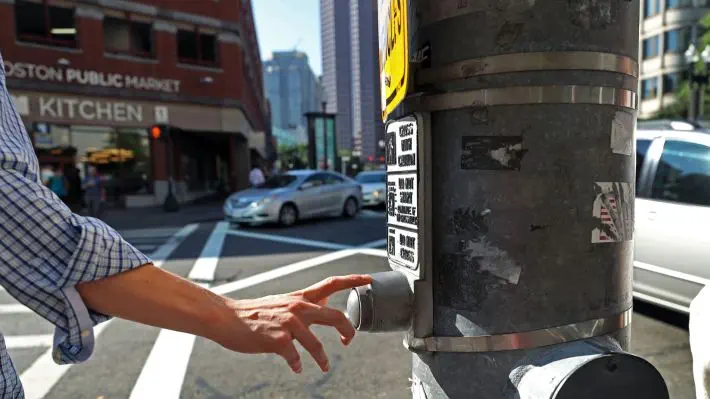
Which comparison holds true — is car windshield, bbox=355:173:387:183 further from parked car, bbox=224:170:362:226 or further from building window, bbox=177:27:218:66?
building window, bbox=177:27:218:66

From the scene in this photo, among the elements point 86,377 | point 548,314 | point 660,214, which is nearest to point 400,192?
point 548,314

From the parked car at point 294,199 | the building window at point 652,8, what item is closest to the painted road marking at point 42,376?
the parked car at point 294,199

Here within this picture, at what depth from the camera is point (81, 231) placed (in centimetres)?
95

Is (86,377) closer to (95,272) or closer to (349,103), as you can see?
(95,272)

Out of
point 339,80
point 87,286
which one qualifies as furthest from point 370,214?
point 339,80

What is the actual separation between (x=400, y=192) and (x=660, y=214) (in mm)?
4596

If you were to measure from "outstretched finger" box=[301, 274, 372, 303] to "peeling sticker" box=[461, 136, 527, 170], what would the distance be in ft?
1.34

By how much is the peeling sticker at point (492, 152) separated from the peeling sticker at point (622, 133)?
0.85ft

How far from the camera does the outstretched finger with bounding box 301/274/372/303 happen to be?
46.0 inches

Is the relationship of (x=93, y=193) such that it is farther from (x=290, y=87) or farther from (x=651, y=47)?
(x=290, y=87)

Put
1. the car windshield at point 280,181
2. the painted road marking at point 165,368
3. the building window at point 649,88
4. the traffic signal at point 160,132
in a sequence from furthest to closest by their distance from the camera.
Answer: the building window at point 649,88 → the traffic signal at point 160,132 → the car windshield at point 280,181 → the painted road marking at point 165,368

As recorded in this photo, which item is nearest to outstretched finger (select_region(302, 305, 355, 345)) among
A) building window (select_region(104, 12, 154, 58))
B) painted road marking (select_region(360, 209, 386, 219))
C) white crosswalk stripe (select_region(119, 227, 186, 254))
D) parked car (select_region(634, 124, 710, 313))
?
parked car (select_region(634, 124, 710, 313))

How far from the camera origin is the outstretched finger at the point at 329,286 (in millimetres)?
1169

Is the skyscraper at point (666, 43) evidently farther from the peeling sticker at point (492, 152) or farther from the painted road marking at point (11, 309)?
the peeling sticker at point (492, 152)
